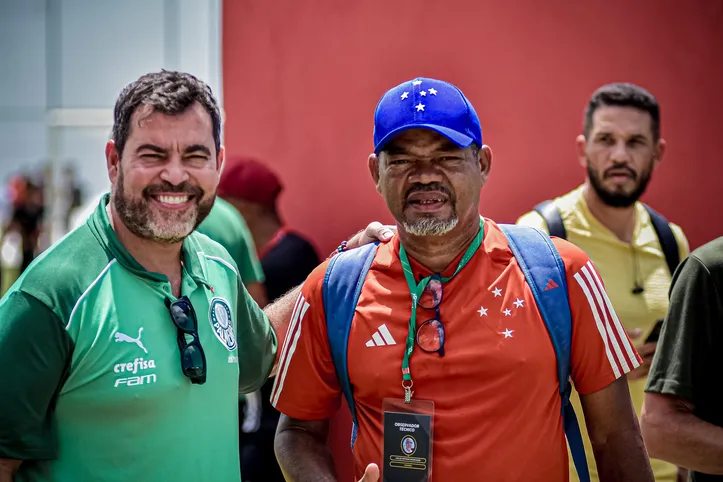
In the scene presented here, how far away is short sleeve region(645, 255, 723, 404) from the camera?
2.61 meters

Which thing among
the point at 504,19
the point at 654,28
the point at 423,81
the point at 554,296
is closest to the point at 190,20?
the point at 504,19

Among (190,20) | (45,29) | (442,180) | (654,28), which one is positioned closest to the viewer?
(442,180)

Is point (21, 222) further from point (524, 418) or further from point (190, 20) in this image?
point (524, 418)

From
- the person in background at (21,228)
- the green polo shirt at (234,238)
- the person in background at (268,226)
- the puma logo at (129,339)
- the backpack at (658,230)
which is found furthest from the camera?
the person in background at (21,228)

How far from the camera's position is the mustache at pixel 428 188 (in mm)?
2559

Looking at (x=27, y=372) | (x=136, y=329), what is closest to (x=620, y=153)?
(x=136, y=329)

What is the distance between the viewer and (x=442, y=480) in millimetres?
2410

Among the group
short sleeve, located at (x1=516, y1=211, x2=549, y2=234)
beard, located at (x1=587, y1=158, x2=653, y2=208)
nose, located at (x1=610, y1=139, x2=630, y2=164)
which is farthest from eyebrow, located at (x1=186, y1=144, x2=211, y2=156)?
nose, located at (x1=610, y1=139, x2=630, y2=164)

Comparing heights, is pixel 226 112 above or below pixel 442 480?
above

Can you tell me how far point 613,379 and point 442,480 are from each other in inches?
21.7

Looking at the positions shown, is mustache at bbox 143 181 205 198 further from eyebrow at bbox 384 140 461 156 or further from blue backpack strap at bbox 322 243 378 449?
eyebrow at bbox 384 140 461 156

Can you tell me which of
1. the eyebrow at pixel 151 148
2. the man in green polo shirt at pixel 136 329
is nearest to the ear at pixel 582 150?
the man in green polo shirt at pixel 136 329

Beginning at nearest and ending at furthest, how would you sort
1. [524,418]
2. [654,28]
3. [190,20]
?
[524,418] → [654,28] → [190,20]

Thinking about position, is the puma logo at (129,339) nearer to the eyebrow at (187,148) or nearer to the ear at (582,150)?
the eyebrow at (187,148)
